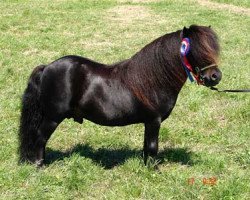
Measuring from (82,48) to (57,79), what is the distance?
675 cm

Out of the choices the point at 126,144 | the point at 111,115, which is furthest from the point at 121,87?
the point at 126,144

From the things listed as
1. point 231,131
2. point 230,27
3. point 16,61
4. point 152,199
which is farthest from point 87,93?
point 230,27

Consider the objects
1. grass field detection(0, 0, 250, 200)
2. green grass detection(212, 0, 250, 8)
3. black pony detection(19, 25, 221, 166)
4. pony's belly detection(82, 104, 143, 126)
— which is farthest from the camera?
green grass detection(212, 0, 250, 8)

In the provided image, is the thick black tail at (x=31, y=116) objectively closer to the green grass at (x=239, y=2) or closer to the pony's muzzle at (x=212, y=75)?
the pony's muzzle at (x=212, y=75)

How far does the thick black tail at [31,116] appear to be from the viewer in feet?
16.8

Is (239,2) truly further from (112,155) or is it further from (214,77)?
(214,77)

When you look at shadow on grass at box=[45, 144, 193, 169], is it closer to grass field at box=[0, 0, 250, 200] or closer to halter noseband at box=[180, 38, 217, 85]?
grass field at box=[0, 0, 250, 200]

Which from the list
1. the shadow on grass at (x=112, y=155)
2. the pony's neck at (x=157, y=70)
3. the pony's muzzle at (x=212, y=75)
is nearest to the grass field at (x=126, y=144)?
the shadow on grass at (x=112, y=155)

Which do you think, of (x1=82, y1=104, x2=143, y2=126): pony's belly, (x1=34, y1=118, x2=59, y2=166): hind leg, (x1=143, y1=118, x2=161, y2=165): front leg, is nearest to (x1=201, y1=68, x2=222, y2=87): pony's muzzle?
(x1=143, y1=118, x2=161, y2=165): front leg

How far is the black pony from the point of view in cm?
461

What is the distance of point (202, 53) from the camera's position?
4457mm

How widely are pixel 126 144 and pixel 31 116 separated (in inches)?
64.4

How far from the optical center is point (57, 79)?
193 inches

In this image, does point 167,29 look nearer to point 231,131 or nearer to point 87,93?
point 231,131
